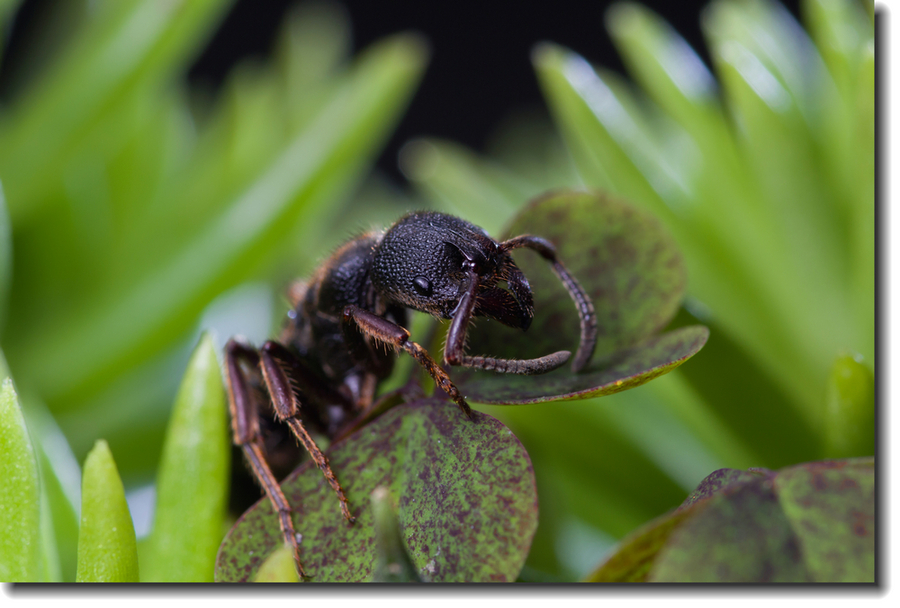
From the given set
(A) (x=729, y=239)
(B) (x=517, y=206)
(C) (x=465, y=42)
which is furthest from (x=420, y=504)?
(C) (x=465, y=42)

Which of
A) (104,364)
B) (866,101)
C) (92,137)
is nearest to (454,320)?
(866,101)

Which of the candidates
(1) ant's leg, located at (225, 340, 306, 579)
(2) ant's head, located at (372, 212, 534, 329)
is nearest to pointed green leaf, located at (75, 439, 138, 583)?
(1) ant's leg, located at (225, 340, 306, 579)

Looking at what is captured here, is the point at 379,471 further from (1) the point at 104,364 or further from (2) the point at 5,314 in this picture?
(2) the point at 5,314

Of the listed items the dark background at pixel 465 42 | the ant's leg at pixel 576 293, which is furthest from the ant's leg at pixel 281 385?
the dark background at pixel 465 42

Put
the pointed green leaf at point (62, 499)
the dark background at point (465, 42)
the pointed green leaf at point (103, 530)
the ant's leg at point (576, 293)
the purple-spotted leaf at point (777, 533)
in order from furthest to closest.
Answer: the dark background at point (465, 42) < the pointed green leaf at point (62, 499) < the ant's leg at point (576, 293) < the pointed green leaf at point (103, 530) < the purple-spotted leaf at point (777, 533)

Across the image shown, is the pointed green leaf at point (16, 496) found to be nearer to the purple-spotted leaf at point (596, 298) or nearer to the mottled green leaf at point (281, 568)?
the mottled green leaf at point (281, 568)
